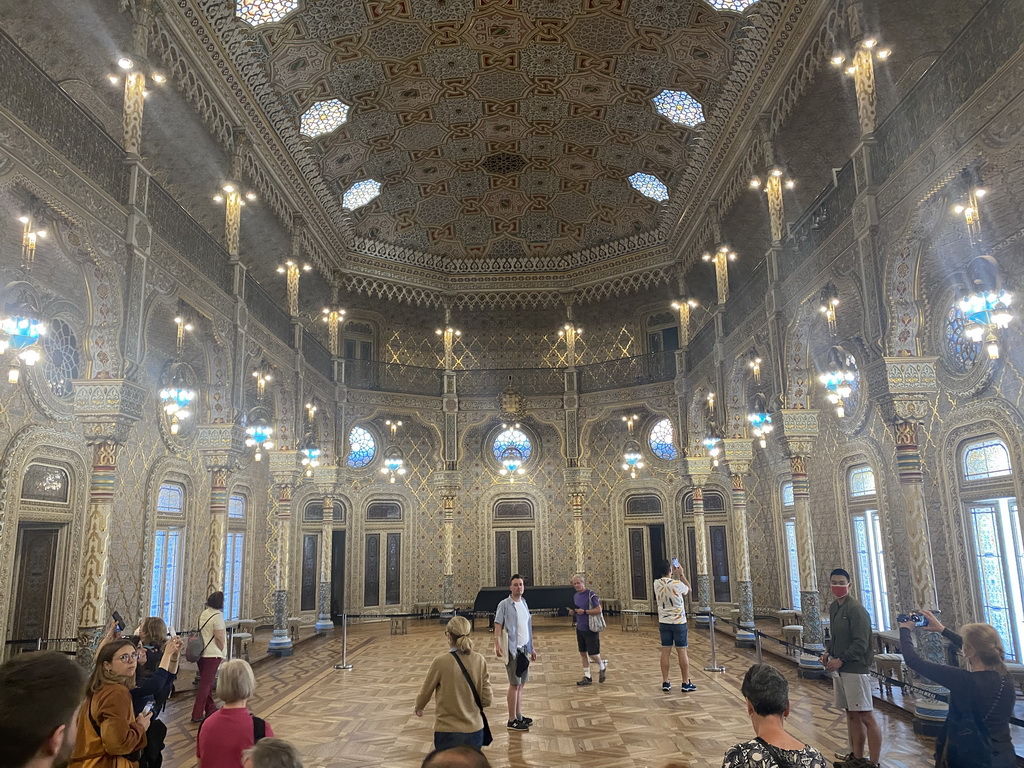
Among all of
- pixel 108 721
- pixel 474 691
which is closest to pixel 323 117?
pixel 474 691

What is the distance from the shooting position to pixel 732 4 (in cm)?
1270

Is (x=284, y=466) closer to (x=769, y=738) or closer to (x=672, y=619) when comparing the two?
(x=672, y=619)

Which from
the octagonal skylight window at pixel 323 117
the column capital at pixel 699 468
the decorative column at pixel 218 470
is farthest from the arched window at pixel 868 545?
the octagonal skylight window at pixel 323 117

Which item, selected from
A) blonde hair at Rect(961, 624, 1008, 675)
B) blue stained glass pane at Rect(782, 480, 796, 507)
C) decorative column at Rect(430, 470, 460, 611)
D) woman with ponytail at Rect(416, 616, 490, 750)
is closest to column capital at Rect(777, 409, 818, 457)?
blue stained glass pane at Rect(782, 480, 796, 507)

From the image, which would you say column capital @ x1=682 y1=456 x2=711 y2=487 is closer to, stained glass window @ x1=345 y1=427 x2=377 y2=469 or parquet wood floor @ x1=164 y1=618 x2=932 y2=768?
parquet wood floor @ x1=164 y1=618 x2=932 y2=768

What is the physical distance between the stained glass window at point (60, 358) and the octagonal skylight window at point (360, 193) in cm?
889

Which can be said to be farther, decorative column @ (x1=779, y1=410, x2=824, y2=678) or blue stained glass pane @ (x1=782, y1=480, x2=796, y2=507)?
blue stained glass pane @ (x1=782, y1=480, x2=796, y2=507)

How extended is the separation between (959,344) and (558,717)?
853 centimetres

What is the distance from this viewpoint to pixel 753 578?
63.6 feet

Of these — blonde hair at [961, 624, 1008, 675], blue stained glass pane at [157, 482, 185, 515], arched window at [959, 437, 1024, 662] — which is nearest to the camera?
blonde hair at [961, 624, 1008, 675]

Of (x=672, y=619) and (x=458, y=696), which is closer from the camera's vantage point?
(x=458, y=696)

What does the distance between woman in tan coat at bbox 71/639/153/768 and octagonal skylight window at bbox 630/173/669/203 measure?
1810 centimetres

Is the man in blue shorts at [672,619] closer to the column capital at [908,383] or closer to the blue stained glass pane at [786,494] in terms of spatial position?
the column capital at [908,383]

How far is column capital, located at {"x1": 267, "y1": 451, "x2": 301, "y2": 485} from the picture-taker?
54.7ft
